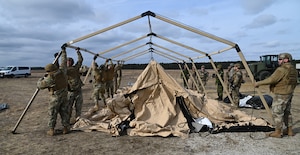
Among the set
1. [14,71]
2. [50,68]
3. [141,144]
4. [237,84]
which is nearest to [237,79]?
[237,84]

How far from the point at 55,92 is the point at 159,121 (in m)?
2.45

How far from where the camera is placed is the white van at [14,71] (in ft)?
107

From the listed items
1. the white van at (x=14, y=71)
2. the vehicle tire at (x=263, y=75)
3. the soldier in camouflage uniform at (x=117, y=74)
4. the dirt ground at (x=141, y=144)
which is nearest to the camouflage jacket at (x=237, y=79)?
the dirt ground at (x=141, y=144)

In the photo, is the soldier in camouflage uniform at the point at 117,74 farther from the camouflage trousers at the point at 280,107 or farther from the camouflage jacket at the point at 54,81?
Result: the camouflage trousers at the point at 280,107

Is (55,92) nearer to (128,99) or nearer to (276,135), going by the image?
(128,99)

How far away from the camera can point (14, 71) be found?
33375 mm

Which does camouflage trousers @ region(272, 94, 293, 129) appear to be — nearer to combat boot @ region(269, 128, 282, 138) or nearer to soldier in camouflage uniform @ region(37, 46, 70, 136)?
combat boot @ region(269, 128, 282, 138)

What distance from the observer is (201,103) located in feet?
22.9

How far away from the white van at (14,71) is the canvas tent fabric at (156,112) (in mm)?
30312

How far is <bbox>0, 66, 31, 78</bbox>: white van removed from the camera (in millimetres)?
32562

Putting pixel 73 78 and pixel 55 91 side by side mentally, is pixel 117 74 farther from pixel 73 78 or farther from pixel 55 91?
pixel 55 91

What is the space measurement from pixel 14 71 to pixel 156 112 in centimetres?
3235

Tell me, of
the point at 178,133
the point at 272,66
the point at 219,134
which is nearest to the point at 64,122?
the point at 178,133

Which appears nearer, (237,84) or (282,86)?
(282,86)
